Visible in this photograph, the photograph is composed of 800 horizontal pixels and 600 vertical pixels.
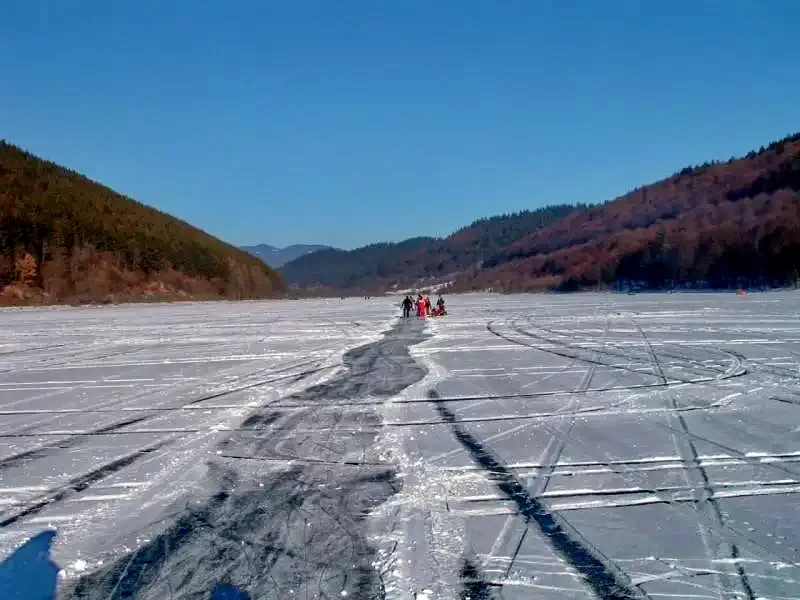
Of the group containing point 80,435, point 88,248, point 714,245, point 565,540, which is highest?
point 88,248

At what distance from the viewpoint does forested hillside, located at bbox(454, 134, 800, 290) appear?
88812 mm

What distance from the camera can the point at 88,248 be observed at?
103438mm

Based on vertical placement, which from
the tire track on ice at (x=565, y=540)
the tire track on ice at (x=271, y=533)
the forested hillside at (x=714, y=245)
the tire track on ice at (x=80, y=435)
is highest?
the forested hillside at (x=714, y=245)

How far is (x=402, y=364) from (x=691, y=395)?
6.70 m

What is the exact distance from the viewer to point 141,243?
117 metres

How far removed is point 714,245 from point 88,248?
310 feet

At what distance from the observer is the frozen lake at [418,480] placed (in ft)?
14.5

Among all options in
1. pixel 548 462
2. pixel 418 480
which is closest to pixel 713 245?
pixel 548 462

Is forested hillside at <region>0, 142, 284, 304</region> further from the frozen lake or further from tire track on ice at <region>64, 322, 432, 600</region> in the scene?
tire track on ice at <region>64, 322, 432, 600</region>

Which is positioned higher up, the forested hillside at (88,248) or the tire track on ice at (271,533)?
the forested hillside at (88,248)

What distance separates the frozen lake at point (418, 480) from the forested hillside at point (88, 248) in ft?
281

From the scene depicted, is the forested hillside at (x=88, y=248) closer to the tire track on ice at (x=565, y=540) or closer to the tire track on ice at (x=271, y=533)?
the tire track on ice at (x=271, y=533)

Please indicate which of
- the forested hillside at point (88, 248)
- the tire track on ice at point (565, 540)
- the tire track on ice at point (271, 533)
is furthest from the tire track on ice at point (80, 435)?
the forested hillside at point (88, 248)

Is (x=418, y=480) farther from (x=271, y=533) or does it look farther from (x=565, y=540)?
(x=565, y=540)
